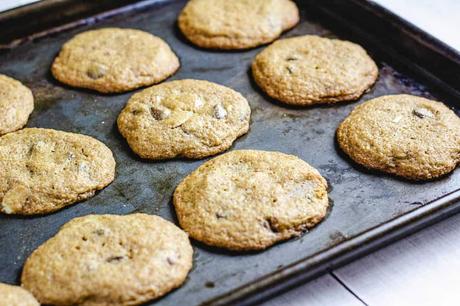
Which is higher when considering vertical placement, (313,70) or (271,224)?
(313,70)

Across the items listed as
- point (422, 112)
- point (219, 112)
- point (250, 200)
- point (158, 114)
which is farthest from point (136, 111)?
point (422, 112)

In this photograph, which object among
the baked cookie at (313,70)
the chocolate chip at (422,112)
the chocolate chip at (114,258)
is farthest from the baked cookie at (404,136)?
the chocolate chip at (114,258)

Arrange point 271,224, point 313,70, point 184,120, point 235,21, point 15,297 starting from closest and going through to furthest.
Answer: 1. point 15,297
2. point 271,224
3. point 184,120
4. point 313,70
5. point 235,21

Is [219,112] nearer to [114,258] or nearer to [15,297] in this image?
[114,258]

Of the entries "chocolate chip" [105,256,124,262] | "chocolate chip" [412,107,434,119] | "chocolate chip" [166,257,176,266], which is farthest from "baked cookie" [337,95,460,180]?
"chocolate chip" [105,256,124,262]

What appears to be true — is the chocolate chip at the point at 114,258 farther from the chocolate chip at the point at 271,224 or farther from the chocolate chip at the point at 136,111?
the chocolate chip at the point at 136,111

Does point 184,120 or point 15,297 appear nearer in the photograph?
point 15,297
